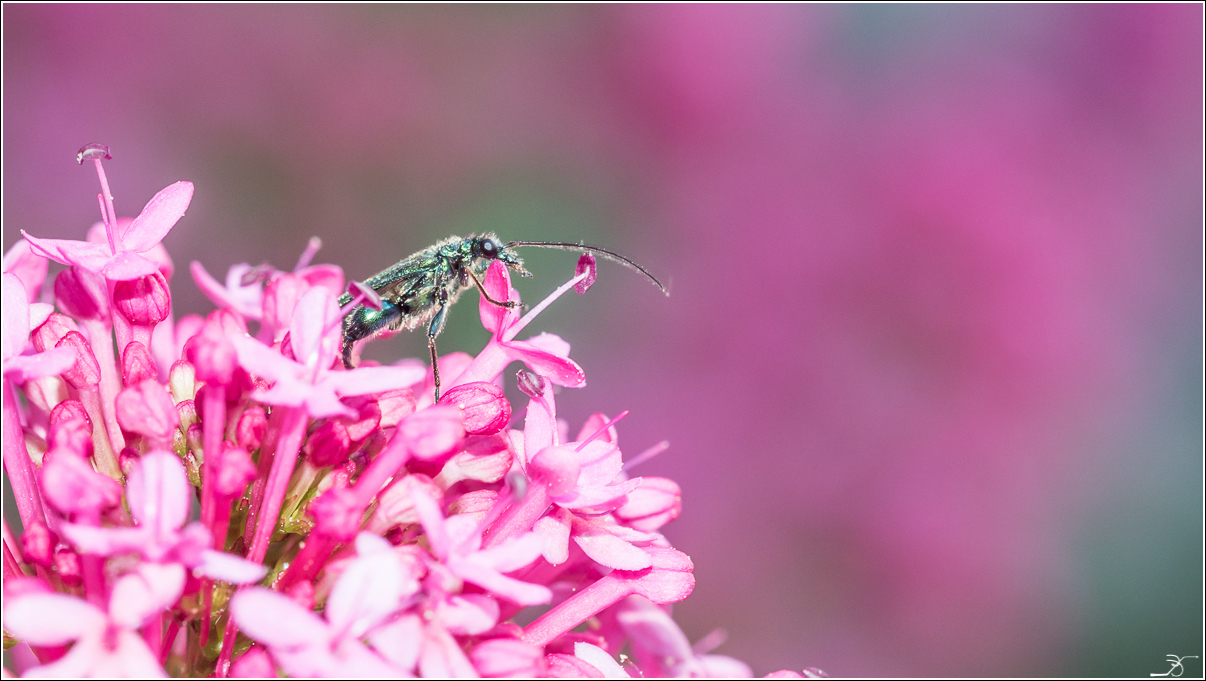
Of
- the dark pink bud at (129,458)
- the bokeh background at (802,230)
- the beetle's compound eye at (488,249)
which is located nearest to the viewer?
the dark pink bud at (129,458)

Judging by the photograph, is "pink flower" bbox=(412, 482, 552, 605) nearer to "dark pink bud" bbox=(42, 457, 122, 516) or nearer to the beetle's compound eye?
"dark pink bud" bbox=(42, 457, 122, 516)

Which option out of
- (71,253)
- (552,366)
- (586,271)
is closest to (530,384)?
(552,366)

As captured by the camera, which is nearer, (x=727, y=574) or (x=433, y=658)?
(x=433, y=658)

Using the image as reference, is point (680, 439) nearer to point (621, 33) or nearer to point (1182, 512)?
point (1182, 512)

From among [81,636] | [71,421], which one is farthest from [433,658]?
[71,421]

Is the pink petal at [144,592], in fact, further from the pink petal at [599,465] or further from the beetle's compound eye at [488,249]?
the beetle's compound eye at [488,249]

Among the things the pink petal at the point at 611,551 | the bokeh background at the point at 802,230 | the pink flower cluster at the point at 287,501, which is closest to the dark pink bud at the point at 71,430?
the pink flower cluster at the point at 287,501

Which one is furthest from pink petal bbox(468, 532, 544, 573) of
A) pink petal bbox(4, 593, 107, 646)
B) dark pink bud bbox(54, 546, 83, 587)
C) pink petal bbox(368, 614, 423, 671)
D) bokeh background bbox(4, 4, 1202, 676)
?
bokeh background bbox(4, 4, 1202, 676)
